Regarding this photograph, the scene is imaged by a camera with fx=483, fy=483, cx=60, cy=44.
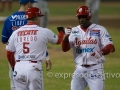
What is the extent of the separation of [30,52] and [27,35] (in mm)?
291

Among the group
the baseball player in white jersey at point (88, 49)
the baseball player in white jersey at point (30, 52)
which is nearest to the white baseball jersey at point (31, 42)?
the baseball player in white jersey at point (30, 52)

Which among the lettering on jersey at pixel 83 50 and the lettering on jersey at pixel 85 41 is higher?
the lettering on jersey at pixel 85 41

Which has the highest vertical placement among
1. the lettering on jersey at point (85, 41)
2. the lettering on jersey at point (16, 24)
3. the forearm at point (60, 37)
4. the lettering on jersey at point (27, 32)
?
the lettering on jersey at point (16, 24)

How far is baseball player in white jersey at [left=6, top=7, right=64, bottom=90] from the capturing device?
309 inches

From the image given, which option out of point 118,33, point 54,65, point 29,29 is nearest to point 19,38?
point 29,29

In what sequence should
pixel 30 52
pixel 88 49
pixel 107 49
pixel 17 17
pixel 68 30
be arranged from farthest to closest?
pixel 17 17 → pixel 88 49 → pixel 107 49 → pixel 68 30 → pixel 30 52

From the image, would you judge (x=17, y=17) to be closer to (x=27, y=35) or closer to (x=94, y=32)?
(x=27, y=35)

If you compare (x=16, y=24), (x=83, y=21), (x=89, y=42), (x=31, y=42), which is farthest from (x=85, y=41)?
(x=16, y=24)

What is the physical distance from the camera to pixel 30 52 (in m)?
7.94

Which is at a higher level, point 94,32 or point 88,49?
point 94,32

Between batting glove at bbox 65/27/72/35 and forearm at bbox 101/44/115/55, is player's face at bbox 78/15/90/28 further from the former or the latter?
forearm at bbox 101/44/115/55

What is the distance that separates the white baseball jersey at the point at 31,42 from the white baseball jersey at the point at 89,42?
779mm

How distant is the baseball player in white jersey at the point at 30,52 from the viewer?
7.86 metres

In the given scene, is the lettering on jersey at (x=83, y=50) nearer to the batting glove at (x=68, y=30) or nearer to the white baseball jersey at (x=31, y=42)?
the batting glove at (x=68, y=30)
